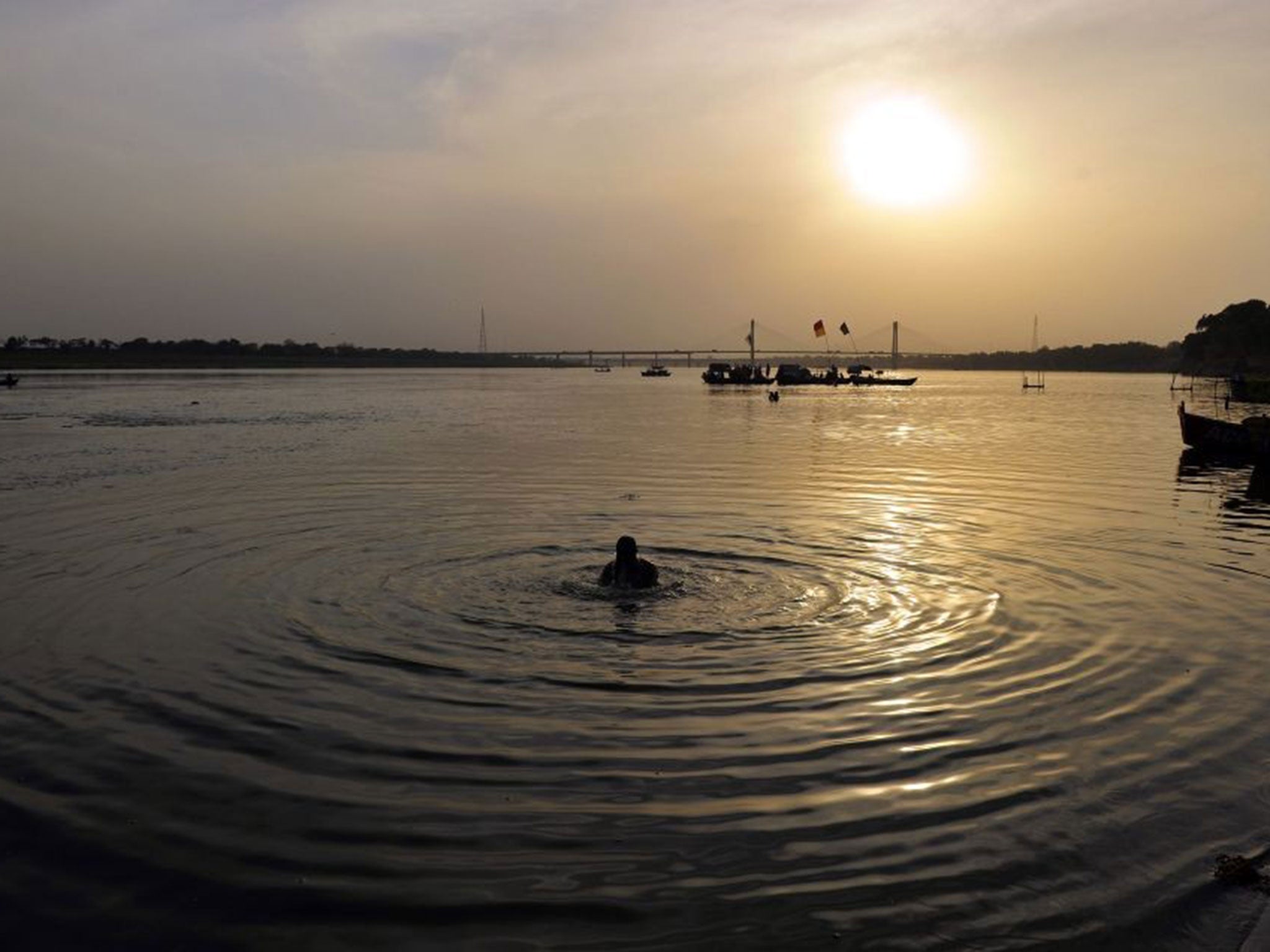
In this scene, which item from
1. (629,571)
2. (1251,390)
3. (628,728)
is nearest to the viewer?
(628,728)

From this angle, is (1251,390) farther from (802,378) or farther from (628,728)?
(628,728)

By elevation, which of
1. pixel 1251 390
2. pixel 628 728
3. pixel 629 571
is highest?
pixel 1251 390

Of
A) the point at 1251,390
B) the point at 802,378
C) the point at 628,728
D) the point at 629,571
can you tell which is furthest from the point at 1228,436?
the point at 802,378

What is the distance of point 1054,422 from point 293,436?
45.1 metres

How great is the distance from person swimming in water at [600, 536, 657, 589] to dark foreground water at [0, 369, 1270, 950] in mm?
405

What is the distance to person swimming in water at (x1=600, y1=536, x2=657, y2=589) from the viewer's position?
1488cm

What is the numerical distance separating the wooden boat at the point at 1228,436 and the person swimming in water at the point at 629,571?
29429mm

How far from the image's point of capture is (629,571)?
49.4 ft

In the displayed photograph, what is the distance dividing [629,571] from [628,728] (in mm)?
5487

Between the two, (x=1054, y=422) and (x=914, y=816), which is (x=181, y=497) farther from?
(x=1054, y=422)

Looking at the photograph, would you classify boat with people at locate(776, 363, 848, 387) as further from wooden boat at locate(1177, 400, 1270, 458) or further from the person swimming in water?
the person swimming in water

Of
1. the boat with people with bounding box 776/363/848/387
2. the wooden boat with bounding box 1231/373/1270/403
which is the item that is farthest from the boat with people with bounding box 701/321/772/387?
the wooden boat with bounding box 1231/373/1270/403

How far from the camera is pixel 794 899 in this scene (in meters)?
6.55

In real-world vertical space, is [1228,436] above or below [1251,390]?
below
